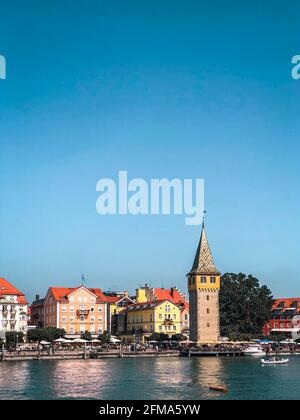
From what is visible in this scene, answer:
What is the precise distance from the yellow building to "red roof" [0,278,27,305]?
58.9 ft

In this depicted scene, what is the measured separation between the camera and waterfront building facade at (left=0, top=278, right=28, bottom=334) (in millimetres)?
96375

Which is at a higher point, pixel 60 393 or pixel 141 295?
pixel 141 295

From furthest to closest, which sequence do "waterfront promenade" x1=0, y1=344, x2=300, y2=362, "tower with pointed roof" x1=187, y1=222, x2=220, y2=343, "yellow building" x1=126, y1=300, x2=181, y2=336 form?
"yellow building" x1=126, y1=300, x2=181, y2=336 → "tower with pointed roof" x1=187, y1=222, x2=220, y2=343 → "waterfront promenade" x1=0, y1=344, x2=300, y2=362

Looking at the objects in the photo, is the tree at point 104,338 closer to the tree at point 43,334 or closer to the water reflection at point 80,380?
the tree at point 43,334

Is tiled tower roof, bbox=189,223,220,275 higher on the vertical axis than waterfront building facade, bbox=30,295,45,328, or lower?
higher

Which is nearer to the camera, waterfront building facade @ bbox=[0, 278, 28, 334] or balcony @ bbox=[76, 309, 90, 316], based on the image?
waterfront building facade @ bbox=[0, 278, 28, 334]

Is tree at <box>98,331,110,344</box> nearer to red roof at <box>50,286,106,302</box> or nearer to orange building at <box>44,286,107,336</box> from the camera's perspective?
orange building at <box>44,286,107,336</box>

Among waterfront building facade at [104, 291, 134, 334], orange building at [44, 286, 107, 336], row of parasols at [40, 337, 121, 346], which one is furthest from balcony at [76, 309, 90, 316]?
waterfront building facade at [104, 291, 134, 334]

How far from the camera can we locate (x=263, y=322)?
361 ft

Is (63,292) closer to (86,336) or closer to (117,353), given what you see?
(86,336)

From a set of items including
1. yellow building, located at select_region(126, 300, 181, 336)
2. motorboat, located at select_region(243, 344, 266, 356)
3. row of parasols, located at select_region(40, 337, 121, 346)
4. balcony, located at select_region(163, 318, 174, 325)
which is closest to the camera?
row of parasols, located at select_region(40, 337, 121, 346)

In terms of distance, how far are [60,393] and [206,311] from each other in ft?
189
